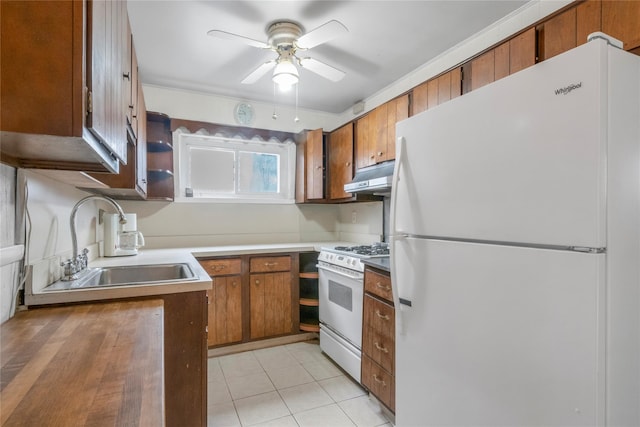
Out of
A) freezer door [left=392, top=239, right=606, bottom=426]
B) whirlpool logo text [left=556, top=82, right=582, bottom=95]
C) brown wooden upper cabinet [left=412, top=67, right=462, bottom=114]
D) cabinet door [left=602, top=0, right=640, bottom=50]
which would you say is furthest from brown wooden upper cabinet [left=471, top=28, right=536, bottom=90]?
freezer door [left=392, top=239, right=606, bottom=426]

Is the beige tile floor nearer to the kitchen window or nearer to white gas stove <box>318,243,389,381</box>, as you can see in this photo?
white gas stove <box>318,243,389,381</box>

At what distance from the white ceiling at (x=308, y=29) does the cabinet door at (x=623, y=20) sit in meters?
0.71

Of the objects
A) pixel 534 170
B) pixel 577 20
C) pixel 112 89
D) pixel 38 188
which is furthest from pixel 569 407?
pixel 38 188

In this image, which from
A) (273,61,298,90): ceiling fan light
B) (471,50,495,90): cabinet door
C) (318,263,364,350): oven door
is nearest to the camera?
(471,50,495,90): cabinet door

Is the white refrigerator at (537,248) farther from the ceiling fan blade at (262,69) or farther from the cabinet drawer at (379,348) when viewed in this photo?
the ceiling fan blade at (262,69)

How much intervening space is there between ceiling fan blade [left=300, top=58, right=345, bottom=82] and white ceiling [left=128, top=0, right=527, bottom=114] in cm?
21

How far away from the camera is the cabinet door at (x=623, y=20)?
1133 millimetres

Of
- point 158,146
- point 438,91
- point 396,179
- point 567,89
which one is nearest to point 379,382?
point 396,179

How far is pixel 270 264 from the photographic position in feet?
9.53

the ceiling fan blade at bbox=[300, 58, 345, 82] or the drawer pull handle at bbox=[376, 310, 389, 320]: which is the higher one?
the ceiling fan blade at bbox=[300, 58, 345, 82]

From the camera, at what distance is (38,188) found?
1.29m

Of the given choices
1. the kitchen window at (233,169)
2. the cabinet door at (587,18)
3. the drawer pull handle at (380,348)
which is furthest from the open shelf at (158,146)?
the cabinet door at (587,18)

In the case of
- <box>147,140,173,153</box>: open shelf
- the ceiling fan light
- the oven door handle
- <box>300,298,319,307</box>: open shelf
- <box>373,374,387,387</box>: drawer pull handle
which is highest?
the ceiling fan light

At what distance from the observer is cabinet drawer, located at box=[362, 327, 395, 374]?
1813 millimetres
